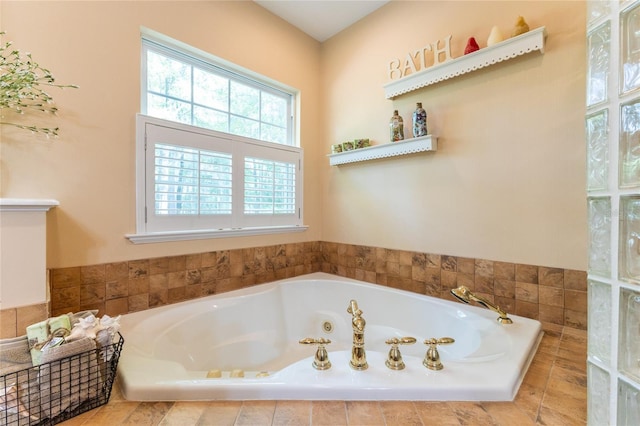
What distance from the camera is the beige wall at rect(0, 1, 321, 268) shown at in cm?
121

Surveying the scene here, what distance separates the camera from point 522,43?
1365 mm

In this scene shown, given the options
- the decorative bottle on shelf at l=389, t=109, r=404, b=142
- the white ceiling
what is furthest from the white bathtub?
the white ceiling

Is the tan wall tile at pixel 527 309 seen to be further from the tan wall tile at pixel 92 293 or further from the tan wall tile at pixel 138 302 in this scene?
the tan wall tile at pixel 92 293

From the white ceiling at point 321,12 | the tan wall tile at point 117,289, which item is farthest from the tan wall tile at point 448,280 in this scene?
the white ceiling at point 321,12

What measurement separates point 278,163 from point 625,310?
6.42 feet

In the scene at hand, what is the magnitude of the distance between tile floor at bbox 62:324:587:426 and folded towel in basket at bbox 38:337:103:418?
2.2 inches

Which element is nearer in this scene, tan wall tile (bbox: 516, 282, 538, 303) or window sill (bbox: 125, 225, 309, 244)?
tan wall tile (bbox: 516, 282, 538, 303)

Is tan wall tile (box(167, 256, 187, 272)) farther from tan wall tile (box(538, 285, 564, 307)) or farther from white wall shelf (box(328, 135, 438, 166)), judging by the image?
tan wall tile (box(538, 285, 564, 307))

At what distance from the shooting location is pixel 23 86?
44.8 inches

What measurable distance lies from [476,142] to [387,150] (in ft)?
1.79

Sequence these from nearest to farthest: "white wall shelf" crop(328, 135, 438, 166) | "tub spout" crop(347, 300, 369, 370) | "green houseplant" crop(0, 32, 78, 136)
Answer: "tub spout" crop(347, 300, 369, 370) < "green houseplant" crop(0, 32, 78, 136) < "white wall shelf" crop(328, 135, 438, 166)

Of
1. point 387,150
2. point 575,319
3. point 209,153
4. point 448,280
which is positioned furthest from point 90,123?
point 575,319

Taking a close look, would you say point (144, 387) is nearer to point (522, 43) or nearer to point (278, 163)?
point (278, 163)

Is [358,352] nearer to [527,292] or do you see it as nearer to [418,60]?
[527,292]
